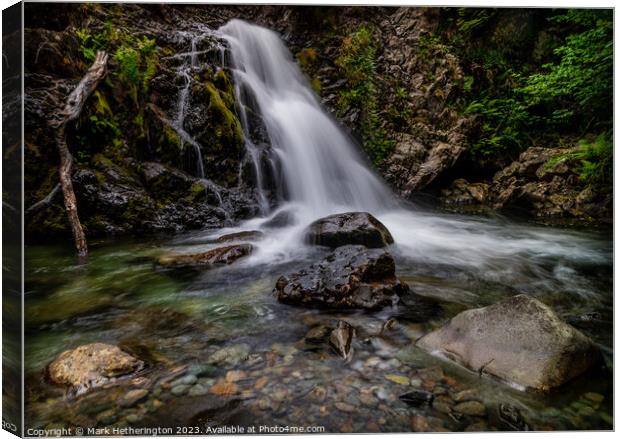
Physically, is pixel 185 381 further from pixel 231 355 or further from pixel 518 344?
pixel 518 344

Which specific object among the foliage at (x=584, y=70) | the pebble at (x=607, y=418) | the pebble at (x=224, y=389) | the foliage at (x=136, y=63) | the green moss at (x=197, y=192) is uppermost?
the foliage at (x=136, y=63)

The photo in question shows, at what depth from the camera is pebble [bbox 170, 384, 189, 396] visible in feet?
6.15

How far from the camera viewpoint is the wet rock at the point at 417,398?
1.82m

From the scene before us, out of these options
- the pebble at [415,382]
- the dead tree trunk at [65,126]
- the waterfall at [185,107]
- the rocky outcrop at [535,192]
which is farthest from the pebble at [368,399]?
the waterfall at [185,107]

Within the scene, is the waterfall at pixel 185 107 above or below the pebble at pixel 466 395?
above

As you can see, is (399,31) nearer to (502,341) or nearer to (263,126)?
(263,126)

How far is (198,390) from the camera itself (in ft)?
6.23

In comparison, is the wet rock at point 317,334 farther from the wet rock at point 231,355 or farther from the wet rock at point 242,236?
the wet rock at point 242,236

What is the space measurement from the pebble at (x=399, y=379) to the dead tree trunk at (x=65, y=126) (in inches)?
135

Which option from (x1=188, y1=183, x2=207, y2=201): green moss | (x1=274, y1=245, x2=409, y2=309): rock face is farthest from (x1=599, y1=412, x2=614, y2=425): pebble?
(x1=188, y1=183, x2=207, y2=201): green moss

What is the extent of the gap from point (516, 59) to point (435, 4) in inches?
109

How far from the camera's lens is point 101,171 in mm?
5109

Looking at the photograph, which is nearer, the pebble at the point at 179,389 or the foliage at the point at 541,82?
the pebble at the point at 179,389

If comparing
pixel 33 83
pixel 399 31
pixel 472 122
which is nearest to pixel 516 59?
pixel 399 31
